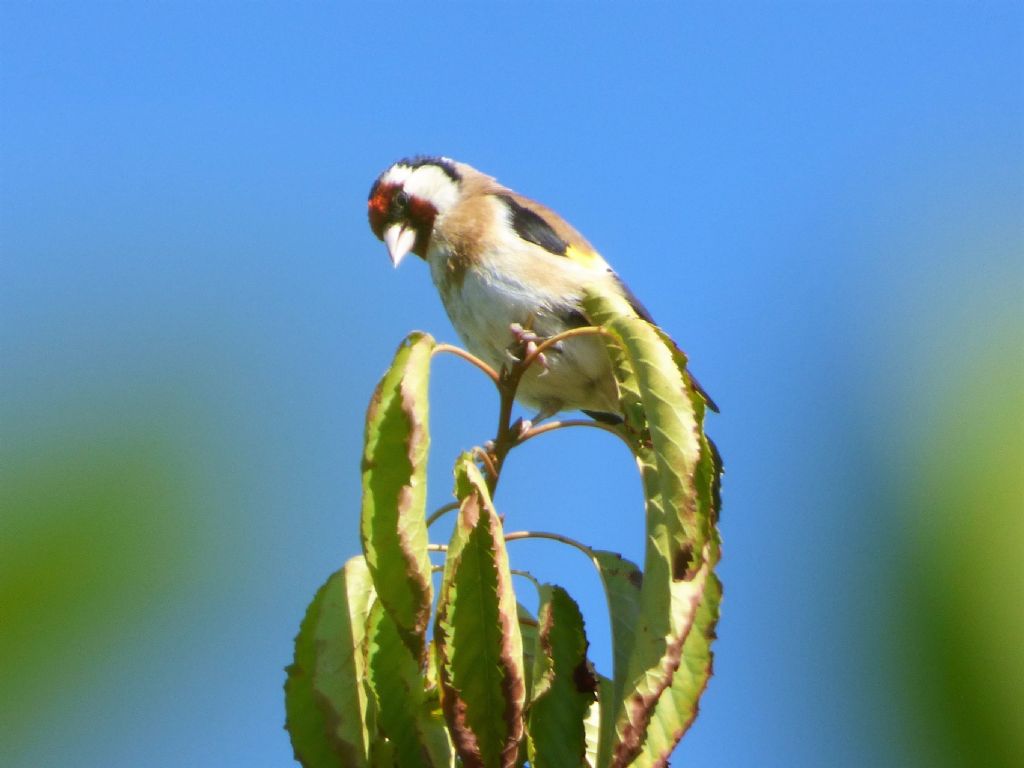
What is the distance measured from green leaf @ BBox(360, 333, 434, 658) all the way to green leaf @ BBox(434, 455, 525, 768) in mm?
37

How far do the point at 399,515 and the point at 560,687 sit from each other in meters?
0.36

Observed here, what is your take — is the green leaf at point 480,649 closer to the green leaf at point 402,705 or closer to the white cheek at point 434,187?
the green leaf at point 402,705

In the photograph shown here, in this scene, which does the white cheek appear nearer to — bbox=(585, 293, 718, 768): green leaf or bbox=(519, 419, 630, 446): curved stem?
bbox=(519, 419, 630, 446): curved stem

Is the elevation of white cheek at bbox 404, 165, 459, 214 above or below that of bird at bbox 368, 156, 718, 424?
above

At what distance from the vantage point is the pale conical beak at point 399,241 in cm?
328

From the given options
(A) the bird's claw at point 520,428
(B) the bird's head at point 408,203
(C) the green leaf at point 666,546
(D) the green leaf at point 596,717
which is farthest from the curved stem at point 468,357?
(B) the bird's head at point 408,203

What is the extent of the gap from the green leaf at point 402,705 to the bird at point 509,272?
992mm

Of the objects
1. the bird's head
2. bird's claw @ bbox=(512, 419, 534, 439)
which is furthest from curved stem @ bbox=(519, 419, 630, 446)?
the bird's head

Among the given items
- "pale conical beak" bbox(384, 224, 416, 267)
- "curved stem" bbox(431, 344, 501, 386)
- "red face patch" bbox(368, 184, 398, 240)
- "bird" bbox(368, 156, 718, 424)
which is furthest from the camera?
"red face patch" bbox(368, 184, 398, 240)

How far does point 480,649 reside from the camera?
1.47 m

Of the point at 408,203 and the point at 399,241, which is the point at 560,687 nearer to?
the point at 399,241

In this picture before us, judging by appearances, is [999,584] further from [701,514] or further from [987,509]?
[701,514]

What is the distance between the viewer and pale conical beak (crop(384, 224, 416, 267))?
3.28 m

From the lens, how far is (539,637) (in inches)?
64.1
